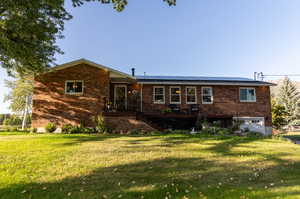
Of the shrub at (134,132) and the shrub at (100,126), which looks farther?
the shrub at (100,126)

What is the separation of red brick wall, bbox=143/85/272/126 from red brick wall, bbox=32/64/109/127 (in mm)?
3999

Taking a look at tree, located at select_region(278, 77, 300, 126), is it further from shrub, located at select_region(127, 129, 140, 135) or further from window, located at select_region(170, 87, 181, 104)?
shrub, located at select_region(127, 129, 140, 135)

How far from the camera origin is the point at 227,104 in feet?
47.3

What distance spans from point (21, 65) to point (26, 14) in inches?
214

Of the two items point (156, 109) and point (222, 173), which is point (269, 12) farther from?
point (222, 173)

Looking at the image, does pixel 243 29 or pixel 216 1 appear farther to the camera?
pixel 243 29

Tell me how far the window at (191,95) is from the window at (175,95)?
738mm

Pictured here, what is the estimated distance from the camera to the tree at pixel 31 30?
744cm

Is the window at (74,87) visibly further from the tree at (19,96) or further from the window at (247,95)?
the tree at (19,96)

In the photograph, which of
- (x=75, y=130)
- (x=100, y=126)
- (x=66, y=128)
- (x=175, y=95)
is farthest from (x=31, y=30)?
(x=175, y=95)

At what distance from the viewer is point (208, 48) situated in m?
20.2

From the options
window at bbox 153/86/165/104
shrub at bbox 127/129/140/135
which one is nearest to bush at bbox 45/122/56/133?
shrub at bbox 127/129/140/135

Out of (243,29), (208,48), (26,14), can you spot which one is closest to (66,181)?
(26,14)

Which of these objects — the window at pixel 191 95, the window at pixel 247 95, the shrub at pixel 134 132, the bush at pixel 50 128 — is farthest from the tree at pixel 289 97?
the bush at pixel 50 128
